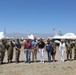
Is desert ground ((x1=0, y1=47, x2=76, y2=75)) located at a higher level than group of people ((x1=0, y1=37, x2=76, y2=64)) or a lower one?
lower

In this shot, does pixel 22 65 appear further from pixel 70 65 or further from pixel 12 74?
pixel 70 65

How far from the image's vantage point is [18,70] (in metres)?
15.2

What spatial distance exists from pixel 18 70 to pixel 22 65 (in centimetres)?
123

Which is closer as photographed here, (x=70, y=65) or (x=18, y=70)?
(x=18, y=70)

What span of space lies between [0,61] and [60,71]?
4.22 m

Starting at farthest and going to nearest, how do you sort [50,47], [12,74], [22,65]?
[50,47]
[22,65]
[12,74]

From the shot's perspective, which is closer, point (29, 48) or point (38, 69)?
point (38, 69)

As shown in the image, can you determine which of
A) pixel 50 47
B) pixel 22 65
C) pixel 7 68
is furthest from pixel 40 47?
pixel 7 68

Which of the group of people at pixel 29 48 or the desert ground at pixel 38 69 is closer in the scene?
the desert ground at pixel 38 69

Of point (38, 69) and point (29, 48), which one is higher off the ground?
point (29, 48)

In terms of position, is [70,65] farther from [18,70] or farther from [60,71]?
[18,70]

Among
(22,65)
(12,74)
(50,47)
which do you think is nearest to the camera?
(12,74)

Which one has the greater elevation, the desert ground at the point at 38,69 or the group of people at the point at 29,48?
the group of people at the point at 29,48

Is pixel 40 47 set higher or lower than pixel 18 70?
higher
